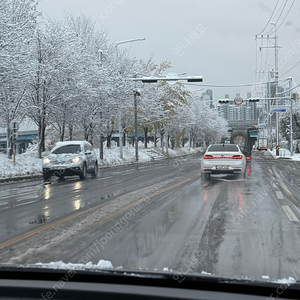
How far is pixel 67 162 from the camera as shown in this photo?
18406 mm

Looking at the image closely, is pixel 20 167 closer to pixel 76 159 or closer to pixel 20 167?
pixel 20 167

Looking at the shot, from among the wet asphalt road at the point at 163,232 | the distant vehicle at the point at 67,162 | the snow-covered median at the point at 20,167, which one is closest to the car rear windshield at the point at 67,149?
the distant vehicle at the point at 67,162

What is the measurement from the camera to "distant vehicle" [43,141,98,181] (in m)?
18.3

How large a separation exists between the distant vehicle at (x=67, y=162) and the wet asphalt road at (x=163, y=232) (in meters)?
6.91

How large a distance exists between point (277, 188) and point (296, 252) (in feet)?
26.9

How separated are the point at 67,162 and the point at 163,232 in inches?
493

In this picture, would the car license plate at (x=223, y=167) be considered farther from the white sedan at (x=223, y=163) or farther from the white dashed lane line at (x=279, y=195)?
the white dashed lane line at (x=279, y=195)

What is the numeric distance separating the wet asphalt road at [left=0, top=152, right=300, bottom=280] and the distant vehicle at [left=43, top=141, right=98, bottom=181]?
6.91 m

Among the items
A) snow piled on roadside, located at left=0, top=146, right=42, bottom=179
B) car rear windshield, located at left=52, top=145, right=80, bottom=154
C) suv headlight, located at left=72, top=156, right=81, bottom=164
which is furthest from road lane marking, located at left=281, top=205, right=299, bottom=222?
snow piled on roadside, located at left=0, top=146, right=42, bottom=179

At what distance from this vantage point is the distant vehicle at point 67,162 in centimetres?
1827

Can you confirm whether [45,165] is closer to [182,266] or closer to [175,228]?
[175,228]

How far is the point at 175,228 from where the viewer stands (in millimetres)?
6910

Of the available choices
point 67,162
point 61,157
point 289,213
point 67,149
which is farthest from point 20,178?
point 289,213

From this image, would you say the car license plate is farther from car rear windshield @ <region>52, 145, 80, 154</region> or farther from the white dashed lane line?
car rear windshield @ <region>52, 145, 80, 154</region>
